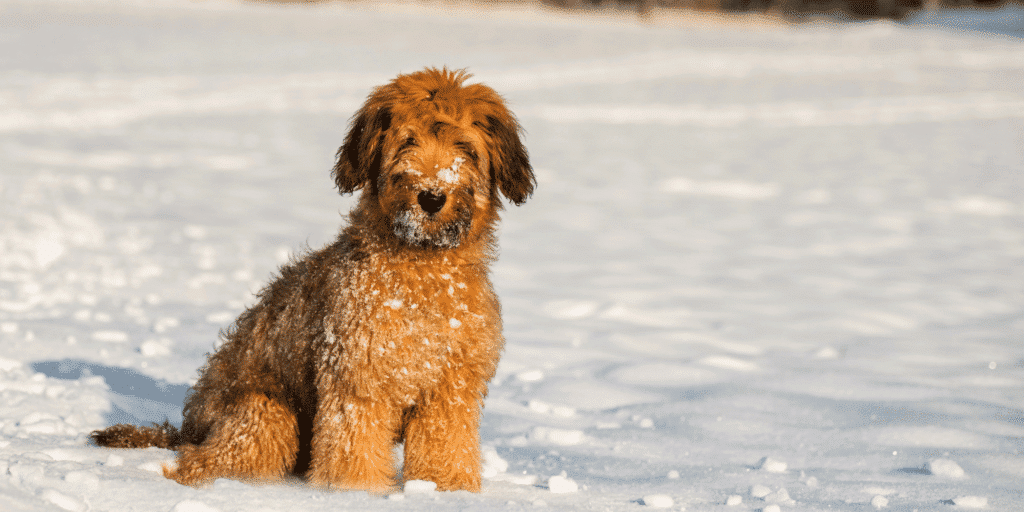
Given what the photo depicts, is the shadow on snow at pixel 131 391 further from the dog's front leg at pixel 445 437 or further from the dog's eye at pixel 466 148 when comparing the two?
the dog's eye at pixel 466 148

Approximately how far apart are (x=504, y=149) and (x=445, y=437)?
109 centimetres

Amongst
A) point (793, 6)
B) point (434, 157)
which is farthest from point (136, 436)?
point (793, 6)

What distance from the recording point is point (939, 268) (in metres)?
8.70

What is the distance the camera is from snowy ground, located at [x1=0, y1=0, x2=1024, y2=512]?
383cm

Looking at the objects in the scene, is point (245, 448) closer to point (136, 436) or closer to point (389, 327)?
point (136, 436)

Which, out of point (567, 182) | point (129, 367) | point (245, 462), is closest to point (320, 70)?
point (567, 182)

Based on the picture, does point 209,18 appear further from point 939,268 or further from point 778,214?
point 939,268

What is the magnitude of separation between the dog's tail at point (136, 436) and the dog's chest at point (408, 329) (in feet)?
3.48

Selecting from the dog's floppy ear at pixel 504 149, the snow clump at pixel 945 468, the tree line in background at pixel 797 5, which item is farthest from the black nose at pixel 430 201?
the tree line in background at pixel 797 5

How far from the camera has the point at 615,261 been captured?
349 inches

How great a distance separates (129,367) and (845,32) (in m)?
26.6

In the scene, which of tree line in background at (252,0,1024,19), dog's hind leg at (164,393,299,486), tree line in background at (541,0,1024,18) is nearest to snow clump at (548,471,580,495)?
dog's hind leg at (164,393,299,486)

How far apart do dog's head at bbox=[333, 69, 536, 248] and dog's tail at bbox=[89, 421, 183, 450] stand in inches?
50.8

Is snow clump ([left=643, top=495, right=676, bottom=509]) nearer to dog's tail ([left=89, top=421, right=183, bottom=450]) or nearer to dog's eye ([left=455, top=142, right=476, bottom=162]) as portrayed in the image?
dog's eye ([left=455, top=142, right=476, bottom=162])
